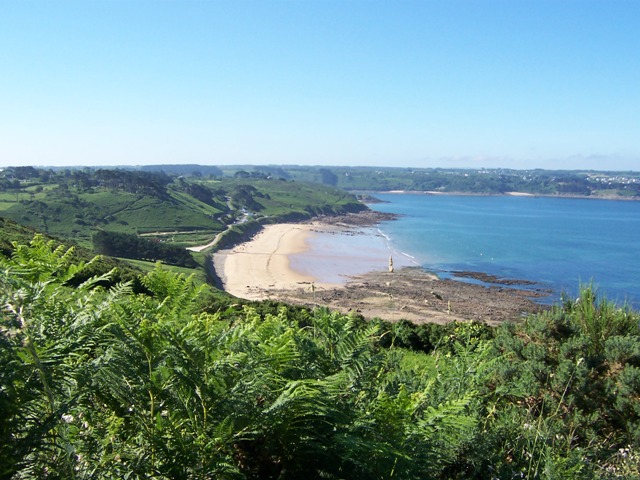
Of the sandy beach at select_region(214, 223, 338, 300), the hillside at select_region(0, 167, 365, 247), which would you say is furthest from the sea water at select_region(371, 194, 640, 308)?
the hillside at select_region(0, 167, 365, 247)

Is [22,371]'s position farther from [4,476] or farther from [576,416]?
[576,416]

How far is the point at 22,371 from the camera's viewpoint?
1871 mm

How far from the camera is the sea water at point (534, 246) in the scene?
5828cm

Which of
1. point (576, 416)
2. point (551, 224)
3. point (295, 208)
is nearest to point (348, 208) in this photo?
point (295, 208)

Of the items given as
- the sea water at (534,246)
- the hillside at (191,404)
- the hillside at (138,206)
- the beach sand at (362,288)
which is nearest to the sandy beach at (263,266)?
the beach sand at (362,288)

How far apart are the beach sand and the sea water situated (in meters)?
5.31

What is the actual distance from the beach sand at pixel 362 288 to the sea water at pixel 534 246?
5312mm

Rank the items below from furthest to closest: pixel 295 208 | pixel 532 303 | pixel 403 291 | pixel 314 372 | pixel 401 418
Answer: pixel 295 208 < pixel 403 291 < pixel 532 303 < pixel 314 372 < pixel 401 418

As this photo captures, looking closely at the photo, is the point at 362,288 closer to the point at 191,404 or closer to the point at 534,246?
the point at 534,246

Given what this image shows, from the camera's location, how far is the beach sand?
4322 centimetres

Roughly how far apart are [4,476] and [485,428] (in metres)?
3.02

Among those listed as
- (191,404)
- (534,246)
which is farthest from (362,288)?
(191,404)

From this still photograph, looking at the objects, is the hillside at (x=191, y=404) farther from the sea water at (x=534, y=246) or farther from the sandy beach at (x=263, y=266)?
the sea water at (x=534, y=246)

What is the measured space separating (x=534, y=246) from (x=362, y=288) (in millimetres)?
41804
